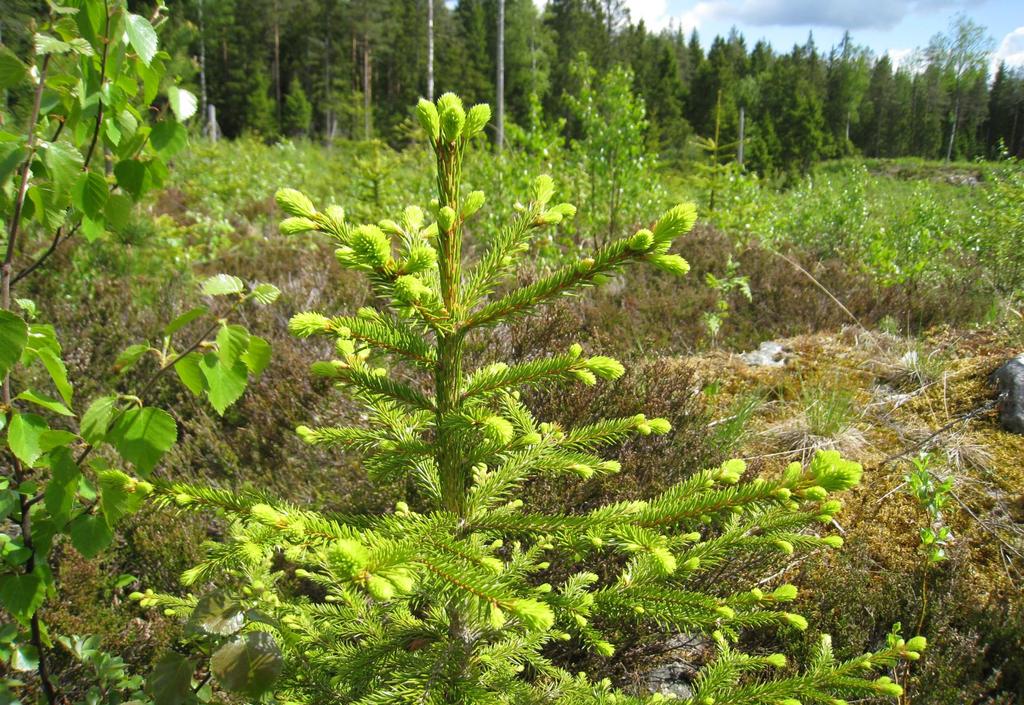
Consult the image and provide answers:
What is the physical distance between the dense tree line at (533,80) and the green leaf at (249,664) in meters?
29.3

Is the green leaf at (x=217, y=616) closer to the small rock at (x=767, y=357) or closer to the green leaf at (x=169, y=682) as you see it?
the green leaf at (x=169, y=682)

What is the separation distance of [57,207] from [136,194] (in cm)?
14

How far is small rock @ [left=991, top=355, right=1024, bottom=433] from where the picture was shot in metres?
2.82

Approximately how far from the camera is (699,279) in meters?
5.52

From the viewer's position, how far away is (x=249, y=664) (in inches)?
39.2

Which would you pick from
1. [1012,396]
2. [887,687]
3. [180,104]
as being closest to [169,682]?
[180,104]

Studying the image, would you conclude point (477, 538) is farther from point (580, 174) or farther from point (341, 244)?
point (580, 174)

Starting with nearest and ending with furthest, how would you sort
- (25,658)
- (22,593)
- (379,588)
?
(379,588) → (22,593) → (25,658)

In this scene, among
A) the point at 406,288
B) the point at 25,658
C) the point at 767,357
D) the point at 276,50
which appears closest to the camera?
the point at 406,288

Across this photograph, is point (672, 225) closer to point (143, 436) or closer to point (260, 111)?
point (143, 436)

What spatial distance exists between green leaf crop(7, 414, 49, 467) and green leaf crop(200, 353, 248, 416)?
301 mm

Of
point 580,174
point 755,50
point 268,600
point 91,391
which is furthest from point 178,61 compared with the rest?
point 755,50

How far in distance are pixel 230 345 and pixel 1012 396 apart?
3.51 m

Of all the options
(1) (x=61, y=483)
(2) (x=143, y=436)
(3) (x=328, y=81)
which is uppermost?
(3) (x=328, y=81)
